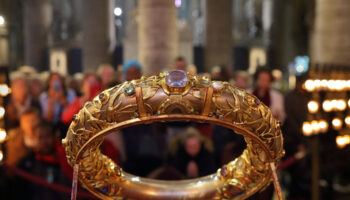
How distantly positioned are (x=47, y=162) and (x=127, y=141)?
0.83 meters

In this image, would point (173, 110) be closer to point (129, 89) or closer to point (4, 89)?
point (129, 89)

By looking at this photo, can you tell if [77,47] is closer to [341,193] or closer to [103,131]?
[341,193]

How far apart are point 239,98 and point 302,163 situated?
14.2 ft

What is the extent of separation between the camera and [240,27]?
3253cm

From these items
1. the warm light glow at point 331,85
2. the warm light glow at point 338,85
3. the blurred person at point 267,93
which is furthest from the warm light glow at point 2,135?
the warm light glow at point 338,85

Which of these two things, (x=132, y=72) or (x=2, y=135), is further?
(x=132, y=72)

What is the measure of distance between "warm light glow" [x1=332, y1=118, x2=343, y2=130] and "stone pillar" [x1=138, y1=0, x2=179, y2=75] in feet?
14.5

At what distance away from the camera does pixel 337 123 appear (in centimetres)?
570

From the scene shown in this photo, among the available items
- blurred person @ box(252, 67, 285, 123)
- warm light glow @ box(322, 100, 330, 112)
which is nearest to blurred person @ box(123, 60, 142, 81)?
blurred person @ box(252, 67, 285, 123)

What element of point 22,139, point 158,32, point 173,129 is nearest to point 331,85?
point 173,129

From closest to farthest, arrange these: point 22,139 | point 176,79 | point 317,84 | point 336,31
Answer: point 176,79 → point 22,139 → point 317,84 → point 336,31

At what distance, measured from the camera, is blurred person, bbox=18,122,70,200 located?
4.58 metres

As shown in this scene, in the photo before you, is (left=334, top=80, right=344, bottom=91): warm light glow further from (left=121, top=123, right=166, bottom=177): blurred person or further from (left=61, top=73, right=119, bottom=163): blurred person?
(left=61, top=73, right=119, bottom=163): blurred person

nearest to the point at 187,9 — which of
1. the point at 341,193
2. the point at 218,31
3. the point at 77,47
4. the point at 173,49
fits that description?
the point at 77,47
